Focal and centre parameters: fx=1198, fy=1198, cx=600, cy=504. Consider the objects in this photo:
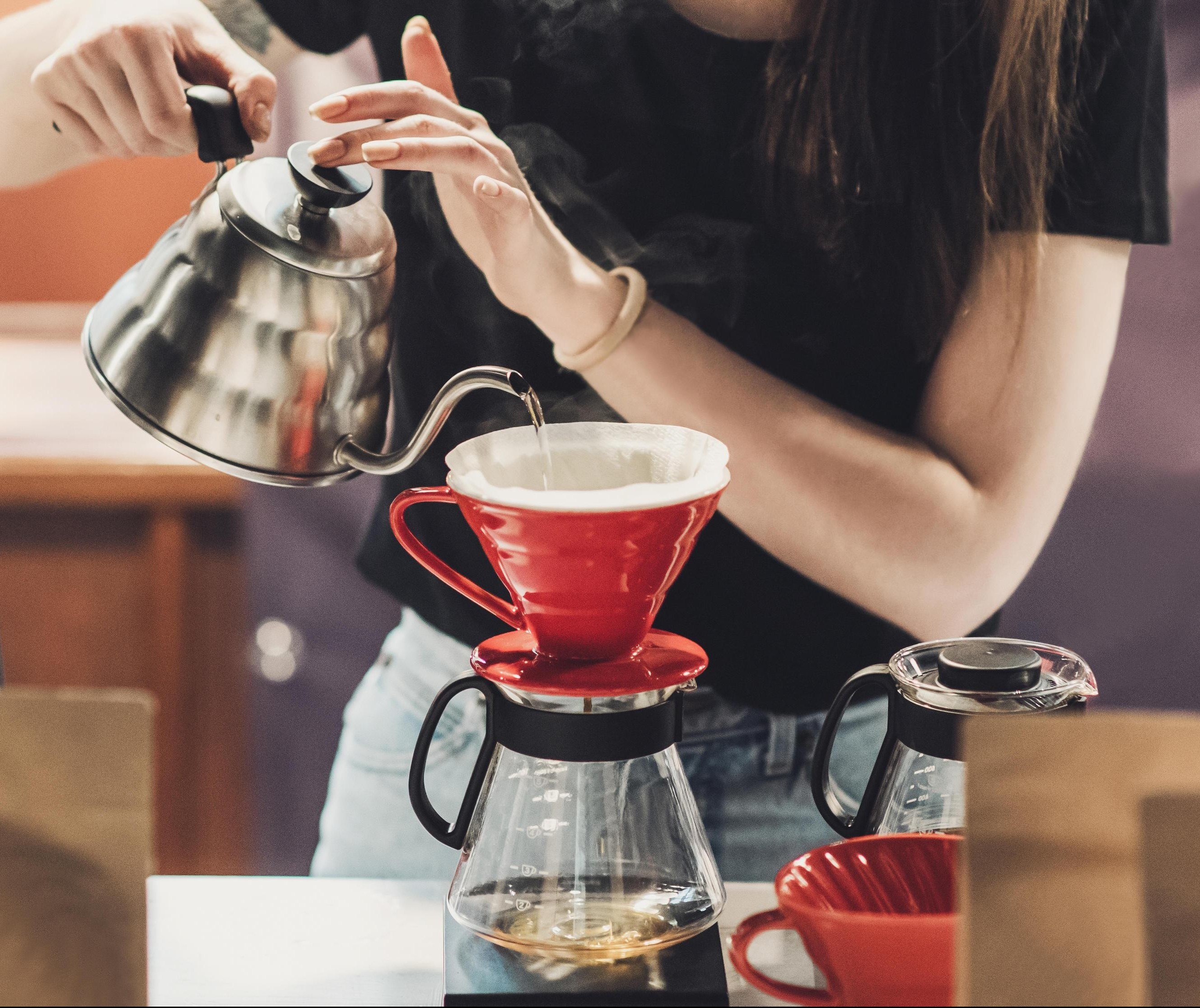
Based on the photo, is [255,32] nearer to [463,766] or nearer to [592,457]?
[592,457]

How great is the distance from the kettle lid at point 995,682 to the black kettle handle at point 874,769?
13 mm

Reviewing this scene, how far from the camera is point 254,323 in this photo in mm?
806

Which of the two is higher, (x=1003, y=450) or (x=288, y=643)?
(x=1003, y=450)

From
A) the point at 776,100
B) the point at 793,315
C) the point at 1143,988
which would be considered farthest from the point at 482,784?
the point at 776,100

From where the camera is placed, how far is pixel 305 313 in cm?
81

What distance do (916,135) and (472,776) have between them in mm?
675

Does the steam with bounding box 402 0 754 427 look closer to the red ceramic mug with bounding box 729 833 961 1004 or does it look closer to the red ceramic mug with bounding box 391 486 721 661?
the red ceramic mug with bounding box 391 486 721 661

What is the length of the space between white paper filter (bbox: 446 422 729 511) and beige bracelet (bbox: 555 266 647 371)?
21 cm

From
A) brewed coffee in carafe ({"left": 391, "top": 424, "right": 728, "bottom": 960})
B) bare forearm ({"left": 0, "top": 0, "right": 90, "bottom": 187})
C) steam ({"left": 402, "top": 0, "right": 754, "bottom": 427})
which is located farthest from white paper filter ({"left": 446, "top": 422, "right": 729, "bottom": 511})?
bare forearm ({"left": 0, "top": 0, "right": 90, "bottom": 187})

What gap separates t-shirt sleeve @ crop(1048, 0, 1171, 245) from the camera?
1.04 meters

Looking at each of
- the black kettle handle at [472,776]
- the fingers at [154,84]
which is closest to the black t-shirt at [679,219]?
the fingers at [154,84]

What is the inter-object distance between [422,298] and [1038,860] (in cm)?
74

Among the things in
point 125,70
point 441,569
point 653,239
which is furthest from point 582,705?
point 125,70

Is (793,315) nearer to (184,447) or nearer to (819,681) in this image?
(819,681)
